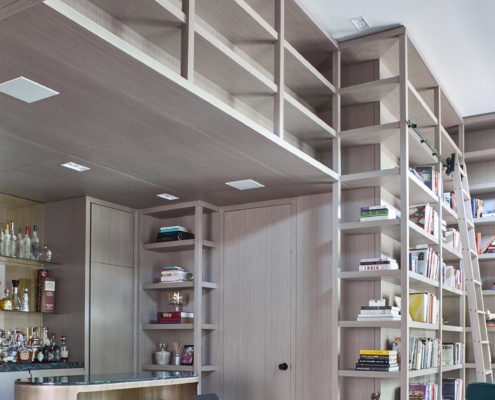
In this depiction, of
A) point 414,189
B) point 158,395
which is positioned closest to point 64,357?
point 158,395

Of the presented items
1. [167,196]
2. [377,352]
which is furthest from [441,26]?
[167,196]

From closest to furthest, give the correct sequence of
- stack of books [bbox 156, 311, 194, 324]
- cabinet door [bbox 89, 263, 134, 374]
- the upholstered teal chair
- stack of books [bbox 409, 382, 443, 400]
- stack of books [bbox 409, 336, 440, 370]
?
the upholstered teal chair → stack of books [bbox 409, 336, 440, 370] → stack of books [bbox 409, 382, 443, 400] → cabinet door [bbox 89, 263, 134, 374] → stack of books [bbox 156, 311, 194, 324]

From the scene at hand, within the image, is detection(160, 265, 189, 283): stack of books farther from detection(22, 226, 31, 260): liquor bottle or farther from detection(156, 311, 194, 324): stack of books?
detection(22, 226, 31, 260): liquor bottle

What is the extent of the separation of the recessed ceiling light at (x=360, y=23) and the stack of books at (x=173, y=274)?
2.51 metres

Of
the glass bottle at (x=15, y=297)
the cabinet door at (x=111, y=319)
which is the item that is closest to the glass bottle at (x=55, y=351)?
the cabinet door at (x=111, y=319)

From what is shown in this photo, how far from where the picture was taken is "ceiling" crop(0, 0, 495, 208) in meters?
2.92

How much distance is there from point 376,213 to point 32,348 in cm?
281

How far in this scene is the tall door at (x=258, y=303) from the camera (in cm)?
532

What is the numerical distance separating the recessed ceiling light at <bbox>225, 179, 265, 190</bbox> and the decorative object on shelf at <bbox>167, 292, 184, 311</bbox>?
124 centimetres

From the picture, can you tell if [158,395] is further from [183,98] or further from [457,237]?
[457,237]

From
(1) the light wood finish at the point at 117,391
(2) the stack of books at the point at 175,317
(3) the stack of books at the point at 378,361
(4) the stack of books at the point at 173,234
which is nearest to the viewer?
(1) the light wood finish at the point at 117,391

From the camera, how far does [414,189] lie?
521 centimetres

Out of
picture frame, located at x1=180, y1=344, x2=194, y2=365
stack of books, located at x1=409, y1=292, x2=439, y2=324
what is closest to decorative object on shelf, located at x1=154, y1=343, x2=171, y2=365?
picture frame, located at x1=180, y1=344, x2=194, y2=365

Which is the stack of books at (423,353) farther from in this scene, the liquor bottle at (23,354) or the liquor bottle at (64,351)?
the liquor bottle at (23,354)
